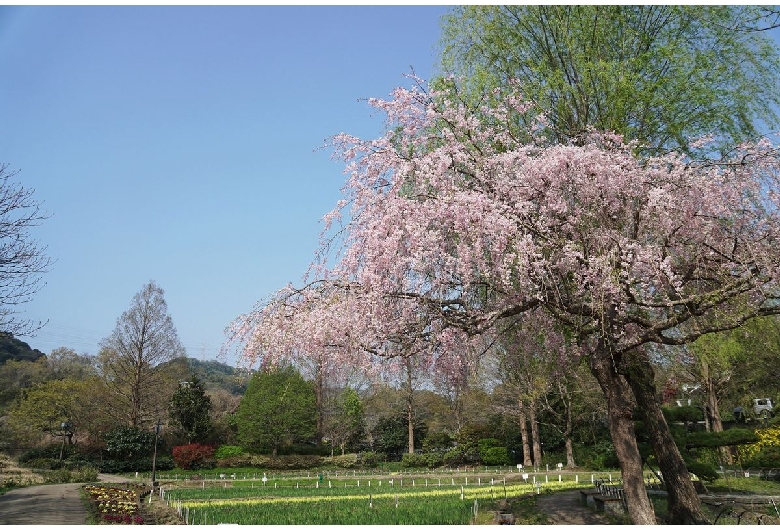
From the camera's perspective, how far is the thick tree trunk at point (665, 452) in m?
8.95

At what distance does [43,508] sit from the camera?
1320 centimetres

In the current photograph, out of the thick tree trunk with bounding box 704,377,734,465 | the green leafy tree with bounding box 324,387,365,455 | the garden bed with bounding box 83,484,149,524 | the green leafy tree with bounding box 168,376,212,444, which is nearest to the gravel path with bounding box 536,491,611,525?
the garden bed with bounding box 83,484,149,524

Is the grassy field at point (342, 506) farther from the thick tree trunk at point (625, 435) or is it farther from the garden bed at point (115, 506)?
the thick tree trunk at point (625, 435)

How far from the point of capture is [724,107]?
9.30 m

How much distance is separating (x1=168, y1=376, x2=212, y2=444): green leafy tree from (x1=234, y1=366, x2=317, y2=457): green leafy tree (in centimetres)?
215

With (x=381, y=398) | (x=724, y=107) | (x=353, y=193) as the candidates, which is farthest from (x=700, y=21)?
(x=381, y=398)

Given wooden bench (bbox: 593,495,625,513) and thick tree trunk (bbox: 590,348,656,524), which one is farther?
wooden bench (bbox: 593,495,625,513)

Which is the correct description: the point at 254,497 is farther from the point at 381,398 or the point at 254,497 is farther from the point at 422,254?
the point at 381,398

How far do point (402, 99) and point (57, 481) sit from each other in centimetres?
2368

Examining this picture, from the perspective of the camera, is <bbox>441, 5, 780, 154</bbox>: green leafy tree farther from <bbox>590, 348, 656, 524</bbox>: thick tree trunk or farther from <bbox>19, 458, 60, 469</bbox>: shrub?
<bbox>19, 458, 60, 469</bbox>: shrub

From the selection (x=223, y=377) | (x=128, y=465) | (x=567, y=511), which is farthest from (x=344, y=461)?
(x=223, y=377)

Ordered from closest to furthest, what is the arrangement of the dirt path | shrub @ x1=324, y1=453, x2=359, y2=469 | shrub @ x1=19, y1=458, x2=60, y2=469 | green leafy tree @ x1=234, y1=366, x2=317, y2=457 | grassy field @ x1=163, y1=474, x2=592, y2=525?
grassy field @ x1=163, y1=474, x2=592, y2=525 < the dirt path < shrub @ x1=19, y1=458, x2=60, y2=469 < shrub @ x1=324, y1=453, x2=359, y2=469 < green leafy tree @ x1=234, y1=366, x2=317, y2=457

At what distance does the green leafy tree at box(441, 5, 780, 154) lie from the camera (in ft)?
30.3

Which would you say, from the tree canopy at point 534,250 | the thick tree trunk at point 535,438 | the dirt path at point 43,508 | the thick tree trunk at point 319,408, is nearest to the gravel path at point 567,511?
the tree canopy at point 534,250
